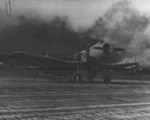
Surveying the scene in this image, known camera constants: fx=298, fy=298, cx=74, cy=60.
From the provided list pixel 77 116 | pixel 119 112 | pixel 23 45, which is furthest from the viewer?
pixel 23 45

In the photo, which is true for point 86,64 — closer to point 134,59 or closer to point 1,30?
point 134,59

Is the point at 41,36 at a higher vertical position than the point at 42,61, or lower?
higher

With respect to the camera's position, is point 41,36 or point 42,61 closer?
point 42,61

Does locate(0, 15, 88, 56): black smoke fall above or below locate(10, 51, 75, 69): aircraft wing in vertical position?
above

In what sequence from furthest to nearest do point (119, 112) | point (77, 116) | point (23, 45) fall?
1. point (23, 45)
2. point (119, 112)
3. point (77, 116)

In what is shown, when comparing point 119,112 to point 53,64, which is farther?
point 53,64

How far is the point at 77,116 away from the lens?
8.70 metres

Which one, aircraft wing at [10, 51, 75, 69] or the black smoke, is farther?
the black smoke

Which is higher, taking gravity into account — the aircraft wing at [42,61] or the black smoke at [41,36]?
the black smoke at [41,36]

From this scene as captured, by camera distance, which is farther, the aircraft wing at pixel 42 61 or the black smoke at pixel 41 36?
the black smoke at pixel 41 36

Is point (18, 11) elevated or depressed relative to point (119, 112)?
elevated

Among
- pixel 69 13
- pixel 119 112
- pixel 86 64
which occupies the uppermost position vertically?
pixel 69 13

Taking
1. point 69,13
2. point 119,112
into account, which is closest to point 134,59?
point 69,13

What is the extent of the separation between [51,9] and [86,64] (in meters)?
9.30
